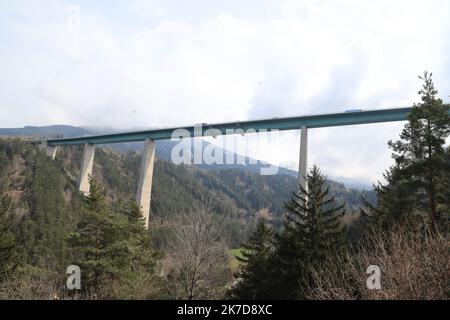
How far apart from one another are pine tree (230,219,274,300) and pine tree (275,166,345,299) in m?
1.48

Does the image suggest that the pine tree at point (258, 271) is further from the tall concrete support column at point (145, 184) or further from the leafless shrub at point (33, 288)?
the tall concrete support column at point (145, 184)

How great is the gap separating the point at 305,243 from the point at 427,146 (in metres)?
7.54

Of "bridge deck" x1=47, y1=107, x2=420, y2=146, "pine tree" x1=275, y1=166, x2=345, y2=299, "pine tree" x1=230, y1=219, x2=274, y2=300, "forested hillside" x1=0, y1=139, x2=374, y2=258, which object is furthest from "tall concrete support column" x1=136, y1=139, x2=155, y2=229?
"pine tree" x1=275, y1=166, x2=345, y2=299

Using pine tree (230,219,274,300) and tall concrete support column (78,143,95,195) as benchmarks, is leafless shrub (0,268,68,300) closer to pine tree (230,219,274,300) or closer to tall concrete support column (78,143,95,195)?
pine tree (230,219,274,300)

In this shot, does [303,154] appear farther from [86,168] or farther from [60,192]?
[60,192]

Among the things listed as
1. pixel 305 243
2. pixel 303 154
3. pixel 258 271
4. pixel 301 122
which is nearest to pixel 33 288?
pixel 258 271

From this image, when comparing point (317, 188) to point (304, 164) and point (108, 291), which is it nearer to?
point (108, 291)

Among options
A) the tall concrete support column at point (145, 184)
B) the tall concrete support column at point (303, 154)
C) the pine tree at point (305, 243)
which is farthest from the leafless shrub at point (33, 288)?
the tall concrete support column at point (145, 184)

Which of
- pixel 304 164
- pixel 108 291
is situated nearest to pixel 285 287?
pixel 108 291

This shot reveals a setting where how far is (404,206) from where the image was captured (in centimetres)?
1944

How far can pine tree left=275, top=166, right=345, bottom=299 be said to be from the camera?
1941cm

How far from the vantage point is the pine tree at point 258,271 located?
21862 mm

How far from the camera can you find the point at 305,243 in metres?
19.9
